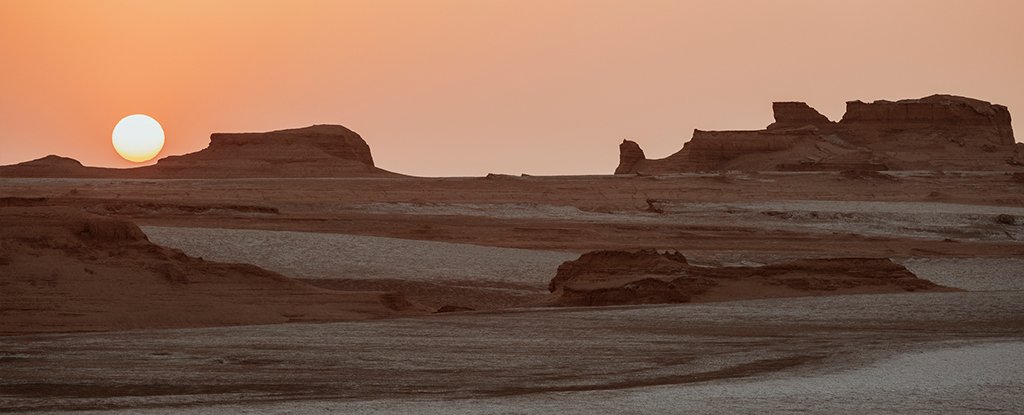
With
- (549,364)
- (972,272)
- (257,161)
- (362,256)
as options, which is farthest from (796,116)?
(549,364)

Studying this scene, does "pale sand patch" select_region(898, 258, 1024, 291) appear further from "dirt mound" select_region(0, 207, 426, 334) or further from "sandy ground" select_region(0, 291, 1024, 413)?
"dirt mound" select_region(0, 207, 426, 334)

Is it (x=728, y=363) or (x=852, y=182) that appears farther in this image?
(x=852, y=182)

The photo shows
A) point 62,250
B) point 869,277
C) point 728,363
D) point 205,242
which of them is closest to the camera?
point 728,363

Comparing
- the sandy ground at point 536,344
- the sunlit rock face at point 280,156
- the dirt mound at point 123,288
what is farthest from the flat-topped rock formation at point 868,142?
the dirt mound at point 123,288

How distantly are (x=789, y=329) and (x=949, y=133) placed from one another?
326 ft

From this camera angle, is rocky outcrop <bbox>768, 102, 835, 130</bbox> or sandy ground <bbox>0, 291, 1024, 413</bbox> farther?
rocky outcrop <bbox>768, 102, 835, 130</bbox>

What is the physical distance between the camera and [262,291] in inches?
984

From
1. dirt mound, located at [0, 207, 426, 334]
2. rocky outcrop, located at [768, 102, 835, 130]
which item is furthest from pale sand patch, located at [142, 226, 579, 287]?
rocky outcrop, located at [768, 102, 835, 130]

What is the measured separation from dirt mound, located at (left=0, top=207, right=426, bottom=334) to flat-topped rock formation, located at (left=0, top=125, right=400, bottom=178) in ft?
244

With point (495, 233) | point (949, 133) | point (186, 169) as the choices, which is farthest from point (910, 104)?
point (495, 233)

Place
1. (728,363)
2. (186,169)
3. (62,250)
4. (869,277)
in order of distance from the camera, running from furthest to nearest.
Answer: (186,169) → (869,277) → (62,250) → (728,363)

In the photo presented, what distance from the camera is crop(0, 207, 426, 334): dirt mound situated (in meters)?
21.7

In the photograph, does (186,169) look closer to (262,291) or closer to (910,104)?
(910,104)

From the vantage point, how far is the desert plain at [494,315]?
14656 millimetres
